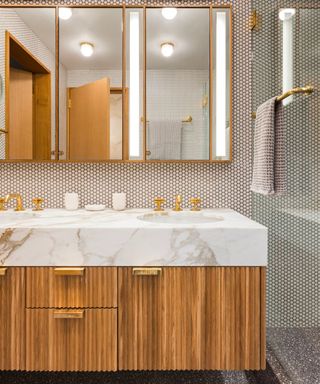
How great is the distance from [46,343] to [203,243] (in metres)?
0.66

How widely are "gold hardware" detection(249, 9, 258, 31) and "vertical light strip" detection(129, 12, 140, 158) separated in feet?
1.88

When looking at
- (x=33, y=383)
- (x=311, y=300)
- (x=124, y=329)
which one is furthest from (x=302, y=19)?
(x=33, y=383)

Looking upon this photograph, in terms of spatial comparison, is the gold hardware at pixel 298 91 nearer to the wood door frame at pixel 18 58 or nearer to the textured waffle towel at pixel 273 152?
the textured waffle towel at pixel 273 152

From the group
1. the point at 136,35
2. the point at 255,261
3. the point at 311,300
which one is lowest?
the point at 311,300

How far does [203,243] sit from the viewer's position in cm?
117

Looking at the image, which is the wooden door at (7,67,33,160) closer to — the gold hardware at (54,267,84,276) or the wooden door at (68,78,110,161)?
the wooden door at (68,78,110,161)

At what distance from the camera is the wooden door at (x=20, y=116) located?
1712 mm

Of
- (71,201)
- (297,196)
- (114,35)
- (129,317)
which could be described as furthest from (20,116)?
(297,196)

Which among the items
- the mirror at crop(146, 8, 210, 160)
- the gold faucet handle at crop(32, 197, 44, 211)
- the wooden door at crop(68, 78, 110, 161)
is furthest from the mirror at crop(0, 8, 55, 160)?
the mirror at crop(146, 8, 210, 160)

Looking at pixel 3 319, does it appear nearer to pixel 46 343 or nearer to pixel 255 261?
pixel 46 343

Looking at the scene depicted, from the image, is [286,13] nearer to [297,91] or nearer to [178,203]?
[297,91]

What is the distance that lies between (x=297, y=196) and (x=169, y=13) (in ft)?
3.68

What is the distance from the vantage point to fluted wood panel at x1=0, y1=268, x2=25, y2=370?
1181 millimetres

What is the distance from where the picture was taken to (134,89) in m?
1.71
